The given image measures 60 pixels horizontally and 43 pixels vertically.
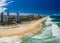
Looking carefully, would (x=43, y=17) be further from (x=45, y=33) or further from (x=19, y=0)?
(x=19, y=0)

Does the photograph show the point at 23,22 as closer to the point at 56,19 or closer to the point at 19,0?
the point at 19,0

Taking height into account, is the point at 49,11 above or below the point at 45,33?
above

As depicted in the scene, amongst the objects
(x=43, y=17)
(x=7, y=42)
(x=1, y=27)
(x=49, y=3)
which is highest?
(x=49, y=3)

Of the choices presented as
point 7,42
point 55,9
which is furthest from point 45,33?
point 7,42

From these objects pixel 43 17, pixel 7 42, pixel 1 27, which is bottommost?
pixel 7 42

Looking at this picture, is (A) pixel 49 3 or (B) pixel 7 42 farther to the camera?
(A) pixel 49 3

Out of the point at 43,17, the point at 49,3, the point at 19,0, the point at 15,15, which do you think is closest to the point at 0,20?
A: the point at 15,15
